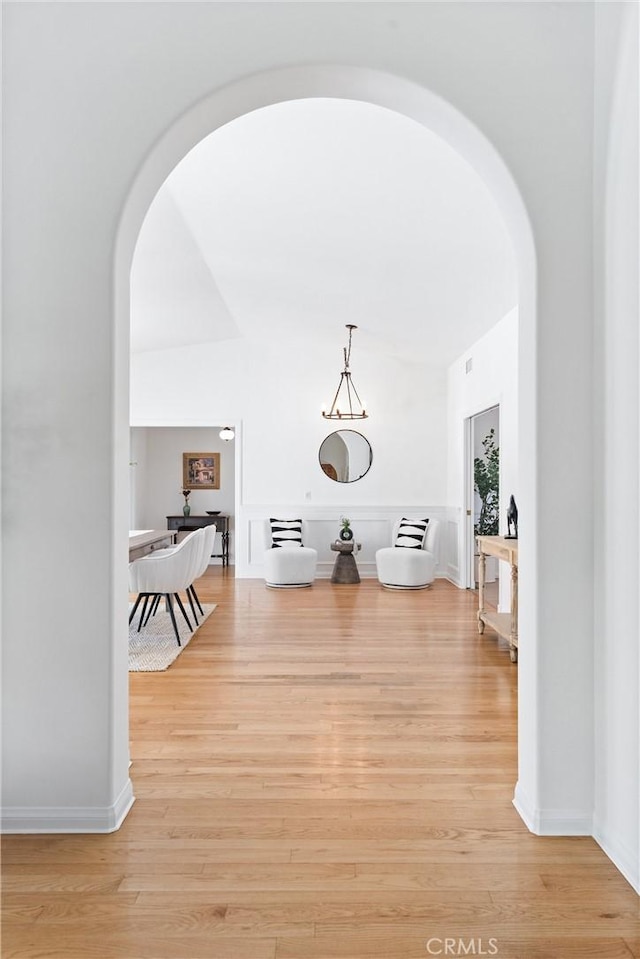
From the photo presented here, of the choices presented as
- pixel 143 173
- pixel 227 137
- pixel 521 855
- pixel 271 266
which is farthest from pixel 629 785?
pixel 271 266

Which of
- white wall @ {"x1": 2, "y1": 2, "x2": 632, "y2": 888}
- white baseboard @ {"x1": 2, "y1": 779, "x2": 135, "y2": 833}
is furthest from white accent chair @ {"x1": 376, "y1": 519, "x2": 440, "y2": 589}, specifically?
white baseboard @ {"x1": 2, "y1": 779, "x2": 135, "y2": 833}

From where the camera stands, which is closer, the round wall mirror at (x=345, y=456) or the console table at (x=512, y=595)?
the console table at (x=512, y=595)

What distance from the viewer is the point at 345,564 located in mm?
7824

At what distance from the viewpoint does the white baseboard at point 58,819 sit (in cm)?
215

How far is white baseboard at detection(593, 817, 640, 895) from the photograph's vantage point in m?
1.87

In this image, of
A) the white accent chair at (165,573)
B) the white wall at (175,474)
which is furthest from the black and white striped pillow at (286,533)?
the white accent chair at (165,573)

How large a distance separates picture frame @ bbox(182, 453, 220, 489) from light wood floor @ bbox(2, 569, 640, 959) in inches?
273

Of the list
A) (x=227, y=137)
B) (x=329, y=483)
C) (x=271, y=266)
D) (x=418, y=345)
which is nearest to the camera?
(x=227, y=137)

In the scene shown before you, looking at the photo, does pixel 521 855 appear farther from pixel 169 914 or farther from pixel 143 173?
pixel 143 173

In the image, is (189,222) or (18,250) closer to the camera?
(18,250)

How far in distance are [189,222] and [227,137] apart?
1.33m

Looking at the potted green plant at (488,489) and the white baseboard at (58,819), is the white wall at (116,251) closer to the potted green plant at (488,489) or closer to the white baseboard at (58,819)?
the white baseboard at (58,819)

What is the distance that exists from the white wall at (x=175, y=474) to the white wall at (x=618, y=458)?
8690 millimetres

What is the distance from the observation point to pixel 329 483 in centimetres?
844
